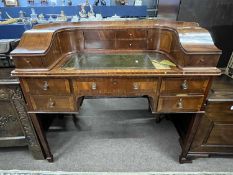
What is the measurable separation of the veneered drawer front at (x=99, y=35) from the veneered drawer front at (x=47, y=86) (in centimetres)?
48

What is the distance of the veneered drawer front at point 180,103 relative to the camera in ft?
3.61

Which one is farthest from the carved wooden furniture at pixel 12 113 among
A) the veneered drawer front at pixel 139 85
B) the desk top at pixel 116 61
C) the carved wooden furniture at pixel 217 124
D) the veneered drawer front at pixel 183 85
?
the carved wooden furniture at pixel 217 124

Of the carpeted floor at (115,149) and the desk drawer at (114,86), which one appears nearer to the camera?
the desk drawer at (114,86)

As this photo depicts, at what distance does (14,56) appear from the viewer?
0.96 m

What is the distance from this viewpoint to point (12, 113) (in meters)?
1.25

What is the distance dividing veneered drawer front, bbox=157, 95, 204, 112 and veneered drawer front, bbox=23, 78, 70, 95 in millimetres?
621

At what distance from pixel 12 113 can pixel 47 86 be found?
0.44 m

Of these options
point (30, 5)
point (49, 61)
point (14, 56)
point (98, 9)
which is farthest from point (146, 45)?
point (30, 5)

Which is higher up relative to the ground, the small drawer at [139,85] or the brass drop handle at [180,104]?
the small drawer at [139,85]

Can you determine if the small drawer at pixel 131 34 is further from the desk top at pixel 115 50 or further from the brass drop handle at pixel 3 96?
the brass drop handle at pixel 3 96

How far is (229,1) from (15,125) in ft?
7.12

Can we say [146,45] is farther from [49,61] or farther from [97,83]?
[49,61]

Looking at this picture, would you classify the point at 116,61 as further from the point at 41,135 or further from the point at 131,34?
the point at 41,135

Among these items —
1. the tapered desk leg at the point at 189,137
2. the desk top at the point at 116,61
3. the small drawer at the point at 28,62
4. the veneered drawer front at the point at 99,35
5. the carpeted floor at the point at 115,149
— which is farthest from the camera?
the carpeted floor at the point at 115,149
